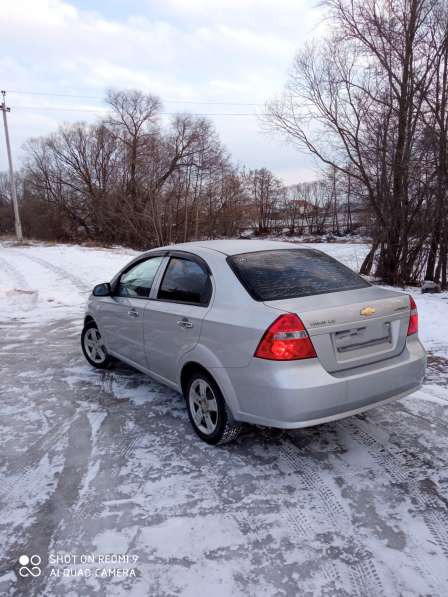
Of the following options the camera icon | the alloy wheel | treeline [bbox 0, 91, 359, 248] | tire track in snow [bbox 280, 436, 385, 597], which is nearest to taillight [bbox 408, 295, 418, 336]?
tire track in snow [bbox 280, 436, 385, 597]

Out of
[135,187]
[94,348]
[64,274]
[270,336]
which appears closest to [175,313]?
[270,336]

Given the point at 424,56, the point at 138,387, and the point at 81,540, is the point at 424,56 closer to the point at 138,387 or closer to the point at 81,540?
the point at 138,387

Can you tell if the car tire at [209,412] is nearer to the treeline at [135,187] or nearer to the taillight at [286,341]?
the taillight at [286,341]

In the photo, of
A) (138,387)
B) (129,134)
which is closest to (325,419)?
(138,387)

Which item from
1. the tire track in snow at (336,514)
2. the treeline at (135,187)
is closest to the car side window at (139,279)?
the tire track in snow at (336,514)

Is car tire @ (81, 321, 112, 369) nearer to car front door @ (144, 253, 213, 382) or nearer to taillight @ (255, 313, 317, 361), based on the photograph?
car front door @ (144, 253, 213, 382)

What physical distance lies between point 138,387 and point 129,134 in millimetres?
37435

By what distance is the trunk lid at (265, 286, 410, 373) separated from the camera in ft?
9.59

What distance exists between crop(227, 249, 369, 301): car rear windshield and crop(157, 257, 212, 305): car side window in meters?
0.30

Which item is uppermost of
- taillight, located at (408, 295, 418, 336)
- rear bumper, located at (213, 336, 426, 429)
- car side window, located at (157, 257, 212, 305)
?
car side window, located at (157, 257, 212, 305)

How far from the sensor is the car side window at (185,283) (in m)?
3.51

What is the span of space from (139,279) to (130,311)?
1.16ft

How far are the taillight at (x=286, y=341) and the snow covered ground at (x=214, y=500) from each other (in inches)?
35.4

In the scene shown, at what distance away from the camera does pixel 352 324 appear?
9.96 ft
